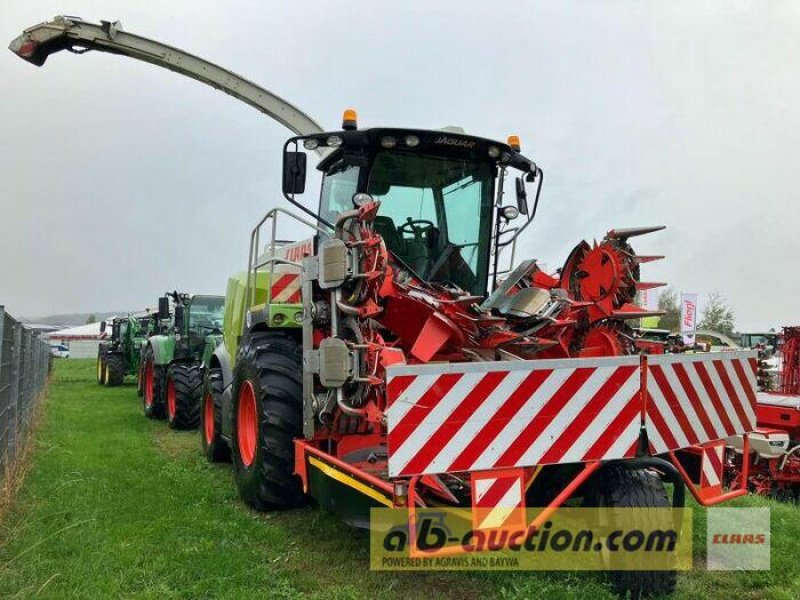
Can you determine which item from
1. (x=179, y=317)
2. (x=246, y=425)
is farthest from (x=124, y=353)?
(x=246, y=425)

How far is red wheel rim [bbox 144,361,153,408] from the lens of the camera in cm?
1245

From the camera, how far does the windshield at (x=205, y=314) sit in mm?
11969

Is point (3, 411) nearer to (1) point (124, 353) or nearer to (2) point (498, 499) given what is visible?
(2) point (498, 499)

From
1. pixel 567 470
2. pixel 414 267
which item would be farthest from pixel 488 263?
pixel 567 470

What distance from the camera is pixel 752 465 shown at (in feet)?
23.9

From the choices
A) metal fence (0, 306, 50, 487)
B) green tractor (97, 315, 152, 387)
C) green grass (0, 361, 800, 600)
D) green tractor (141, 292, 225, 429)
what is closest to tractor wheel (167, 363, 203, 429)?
green tractor (141, 292, 225, 429)

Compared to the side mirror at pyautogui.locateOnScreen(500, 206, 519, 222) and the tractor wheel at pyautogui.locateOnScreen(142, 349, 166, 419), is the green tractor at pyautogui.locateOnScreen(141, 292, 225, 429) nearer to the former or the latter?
the tractor wheel at pyautogui.locateOnScreen(142, 349, 166, 419)

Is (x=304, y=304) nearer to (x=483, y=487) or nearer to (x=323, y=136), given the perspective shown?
(x=323, y=136)

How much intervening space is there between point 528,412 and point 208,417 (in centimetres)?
532

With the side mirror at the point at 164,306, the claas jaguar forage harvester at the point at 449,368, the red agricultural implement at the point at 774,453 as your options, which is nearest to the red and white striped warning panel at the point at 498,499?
the claas jaguar forage harvester at the point at 449,368

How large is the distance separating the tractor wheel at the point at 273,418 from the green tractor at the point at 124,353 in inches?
586

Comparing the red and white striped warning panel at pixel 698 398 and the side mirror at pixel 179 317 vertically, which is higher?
the side mirror at pixel 179 317

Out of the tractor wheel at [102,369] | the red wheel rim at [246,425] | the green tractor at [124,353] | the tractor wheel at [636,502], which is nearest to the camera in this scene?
the tractor wheel at [636,502]

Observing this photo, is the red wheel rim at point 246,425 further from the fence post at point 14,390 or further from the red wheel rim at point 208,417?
the fence post at point 14,390
